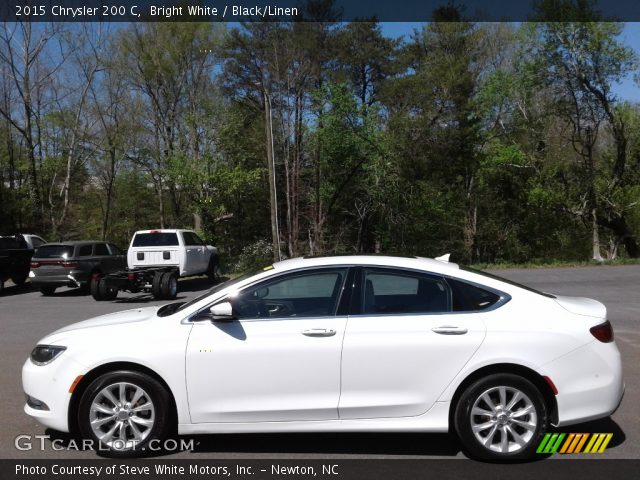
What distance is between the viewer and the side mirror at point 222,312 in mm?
4215

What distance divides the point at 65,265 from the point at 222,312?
539 inches

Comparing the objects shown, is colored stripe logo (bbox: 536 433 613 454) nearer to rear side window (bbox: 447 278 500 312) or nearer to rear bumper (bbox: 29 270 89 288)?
rear side window (bbox: 447 278 500 312)

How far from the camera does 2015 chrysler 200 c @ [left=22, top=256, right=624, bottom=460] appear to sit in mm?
4137

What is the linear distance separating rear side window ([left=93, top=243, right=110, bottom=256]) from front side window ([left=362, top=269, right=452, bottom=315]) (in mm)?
14694

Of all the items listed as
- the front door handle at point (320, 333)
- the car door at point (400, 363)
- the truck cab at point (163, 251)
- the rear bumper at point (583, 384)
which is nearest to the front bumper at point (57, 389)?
the front door handle at point (320, 333)

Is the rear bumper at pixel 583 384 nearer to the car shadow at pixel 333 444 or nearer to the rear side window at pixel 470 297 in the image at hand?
the rear side window at pixel 470 297

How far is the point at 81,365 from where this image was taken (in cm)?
423

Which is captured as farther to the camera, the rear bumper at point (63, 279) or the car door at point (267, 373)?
the rear bumper at point (63, 279)

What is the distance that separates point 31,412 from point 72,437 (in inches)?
17.0

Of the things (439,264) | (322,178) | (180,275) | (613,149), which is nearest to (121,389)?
(439,264)

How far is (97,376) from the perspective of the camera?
14.0 ft

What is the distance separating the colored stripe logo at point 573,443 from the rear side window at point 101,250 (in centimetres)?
1554

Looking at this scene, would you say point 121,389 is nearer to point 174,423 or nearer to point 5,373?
point 174,423

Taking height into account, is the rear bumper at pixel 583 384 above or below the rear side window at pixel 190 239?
below
